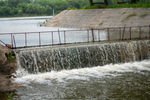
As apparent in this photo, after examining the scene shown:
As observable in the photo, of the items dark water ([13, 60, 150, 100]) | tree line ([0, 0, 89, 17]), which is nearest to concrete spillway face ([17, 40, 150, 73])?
dark water ([13, 60, 150, 100])

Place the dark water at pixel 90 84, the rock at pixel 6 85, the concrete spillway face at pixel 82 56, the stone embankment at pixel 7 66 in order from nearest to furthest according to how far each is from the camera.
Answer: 1. the dark water at pixel 90 84
2. the rock at pixel 6 85
3. the stone embankment at pixel 7 66
4. the concrete spillway face at pixel 82 56

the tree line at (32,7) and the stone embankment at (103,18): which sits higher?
the stone embankment at (103,18)

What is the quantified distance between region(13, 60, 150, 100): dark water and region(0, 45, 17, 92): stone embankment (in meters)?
0.72

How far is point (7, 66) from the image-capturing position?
17.4 meters

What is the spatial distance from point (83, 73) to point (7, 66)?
5072 mm

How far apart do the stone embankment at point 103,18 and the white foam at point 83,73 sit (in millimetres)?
17410

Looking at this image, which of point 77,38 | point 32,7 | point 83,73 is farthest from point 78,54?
point 32,7

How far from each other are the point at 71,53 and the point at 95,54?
2050 mm

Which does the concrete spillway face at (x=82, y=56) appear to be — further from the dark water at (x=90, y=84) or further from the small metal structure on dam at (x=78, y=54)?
the dark water at (x=90, y=84)

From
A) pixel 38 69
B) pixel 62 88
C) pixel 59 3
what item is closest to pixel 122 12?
pixel 38 69

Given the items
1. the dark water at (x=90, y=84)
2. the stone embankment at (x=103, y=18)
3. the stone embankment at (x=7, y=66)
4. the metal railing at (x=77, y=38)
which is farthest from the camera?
the stone embankment at (x=103, y=18)

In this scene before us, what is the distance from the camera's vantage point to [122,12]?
4472 centimetres

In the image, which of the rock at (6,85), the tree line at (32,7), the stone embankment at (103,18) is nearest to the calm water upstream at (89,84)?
the rock at (6,85)

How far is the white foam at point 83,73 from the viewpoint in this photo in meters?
17.0
